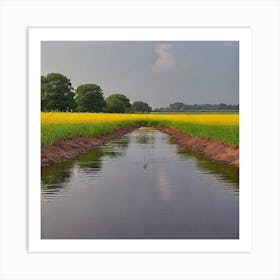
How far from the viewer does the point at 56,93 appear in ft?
22.0

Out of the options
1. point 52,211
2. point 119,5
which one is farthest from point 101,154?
point 119,5

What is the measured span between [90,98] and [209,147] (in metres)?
2.40

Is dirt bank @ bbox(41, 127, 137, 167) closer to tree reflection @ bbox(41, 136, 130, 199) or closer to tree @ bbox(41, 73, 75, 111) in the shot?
tree reflection @ bbox(41, 136, 130, 199)

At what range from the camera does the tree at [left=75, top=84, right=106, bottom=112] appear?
6789mm

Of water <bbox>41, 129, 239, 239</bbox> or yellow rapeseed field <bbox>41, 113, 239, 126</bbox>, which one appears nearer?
water <bbox>41, 129, 239, 239</bbox>

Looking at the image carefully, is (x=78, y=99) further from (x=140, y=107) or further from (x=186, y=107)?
(x=186, y=107)

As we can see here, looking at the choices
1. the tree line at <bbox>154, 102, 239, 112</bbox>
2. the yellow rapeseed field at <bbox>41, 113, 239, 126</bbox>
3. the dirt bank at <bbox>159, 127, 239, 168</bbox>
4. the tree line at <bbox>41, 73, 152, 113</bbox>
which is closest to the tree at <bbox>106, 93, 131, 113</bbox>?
the tree line at <bbox>41, 73, 152, 113</bbox>

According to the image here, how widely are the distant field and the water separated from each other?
372 millimetres

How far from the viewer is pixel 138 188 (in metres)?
7.27

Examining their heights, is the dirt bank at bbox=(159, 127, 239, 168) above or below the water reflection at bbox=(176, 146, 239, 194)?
above

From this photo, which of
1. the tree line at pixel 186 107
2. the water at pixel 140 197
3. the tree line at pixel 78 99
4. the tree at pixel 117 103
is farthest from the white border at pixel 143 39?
the tree at pixel 117 103
